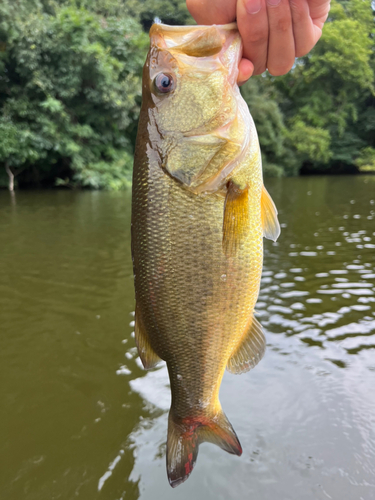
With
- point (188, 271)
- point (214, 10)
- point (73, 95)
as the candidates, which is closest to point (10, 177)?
point (73, 95)

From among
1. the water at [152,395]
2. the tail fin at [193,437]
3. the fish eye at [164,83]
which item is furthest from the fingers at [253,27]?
the water at [152,395]

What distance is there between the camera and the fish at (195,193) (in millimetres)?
1582

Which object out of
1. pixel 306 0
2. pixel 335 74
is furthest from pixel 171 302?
pixel 335 74

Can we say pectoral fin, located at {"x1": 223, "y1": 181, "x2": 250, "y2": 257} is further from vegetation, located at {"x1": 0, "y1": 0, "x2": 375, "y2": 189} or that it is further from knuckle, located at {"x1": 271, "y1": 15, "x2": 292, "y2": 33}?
vegetation, located at {"x1": 0, "y1": 0, "x2": 375, "y2": 189}

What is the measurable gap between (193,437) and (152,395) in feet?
5.59

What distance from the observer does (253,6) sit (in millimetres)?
1530

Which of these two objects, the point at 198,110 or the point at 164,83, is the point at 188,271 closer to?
the point at 198,110

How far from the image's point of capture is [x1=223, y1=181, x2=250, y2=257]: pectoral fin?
1.57m

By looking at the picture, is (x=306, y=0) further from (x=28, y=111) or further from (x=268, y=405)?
(x=28, y=111)

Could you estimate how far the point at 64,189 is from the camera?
65.9 feet

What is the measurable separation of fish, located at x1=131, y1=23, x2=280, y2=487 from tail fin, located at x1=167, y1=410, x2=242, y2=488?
0.41 meters

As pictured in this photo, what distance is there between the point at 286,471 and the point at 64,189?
63.2 feet

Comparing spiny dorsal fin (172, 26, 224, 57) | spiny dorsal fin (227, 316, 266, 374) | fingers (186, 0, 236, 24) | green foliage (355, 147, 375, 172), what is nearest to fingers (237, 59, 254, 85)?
spiny dorsal fin (172, 26, 224, 57)

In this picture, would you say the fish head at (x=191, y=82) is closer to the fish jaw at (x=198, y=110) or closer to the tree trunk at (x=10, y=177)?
the fish jaw at (x=198, y=110)
